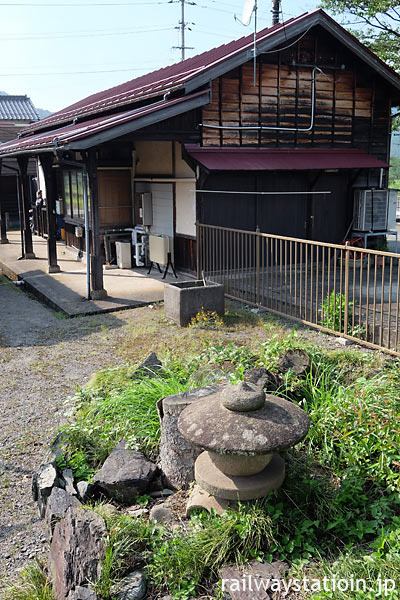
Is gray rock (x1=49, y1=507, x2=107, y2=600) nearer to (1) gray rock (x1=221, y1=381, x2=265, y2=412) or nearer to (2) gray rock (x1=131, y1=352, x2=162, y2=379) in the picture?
(1) gray rock (x1=221, y1=381, x2=265, y2=412)

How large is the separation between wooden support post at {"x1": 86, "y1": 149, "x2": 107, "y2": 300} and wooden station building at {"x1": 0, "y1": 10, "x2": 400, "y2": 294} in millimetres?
26

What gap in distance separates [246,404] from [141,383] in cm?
190

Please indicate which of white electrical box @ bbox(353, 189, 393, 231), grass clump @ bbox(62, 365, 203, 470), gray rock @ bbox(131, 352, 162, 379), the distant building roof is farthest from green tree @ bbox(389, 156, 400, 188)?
grass clump @ bbox(62, 365, 203, 470)

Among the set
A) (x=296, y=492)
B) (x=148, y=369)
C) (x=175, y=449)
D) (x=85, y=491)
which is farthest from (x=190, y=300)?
(x=296, y=492)

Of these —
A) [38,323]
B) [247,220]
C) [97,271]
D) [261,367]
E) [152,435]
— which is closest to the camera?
[152,435]

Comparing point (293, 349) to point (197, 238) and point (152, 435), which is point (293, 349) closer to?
point (152, 435)

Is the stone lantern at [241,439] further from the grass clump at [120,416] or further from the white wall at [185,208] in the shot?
the white wall at [185,208]

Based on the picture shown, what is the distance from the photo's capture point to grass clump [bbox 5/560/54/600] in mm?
3480

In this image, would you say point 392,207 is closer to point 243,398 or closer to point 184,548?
point 243,398

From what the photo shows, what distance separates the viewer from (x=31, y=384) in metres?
7.02

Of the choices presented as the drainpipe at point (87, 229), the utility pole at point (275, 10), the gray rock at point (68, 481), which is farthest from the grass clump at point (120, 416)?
the utility pole at point (275, 10)

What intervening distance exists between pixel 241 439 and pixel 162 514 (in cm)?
93

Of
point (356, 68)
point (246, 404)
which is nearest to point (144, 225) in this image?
point (356, 68)

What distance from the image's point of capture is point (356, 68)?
44.7 feet
